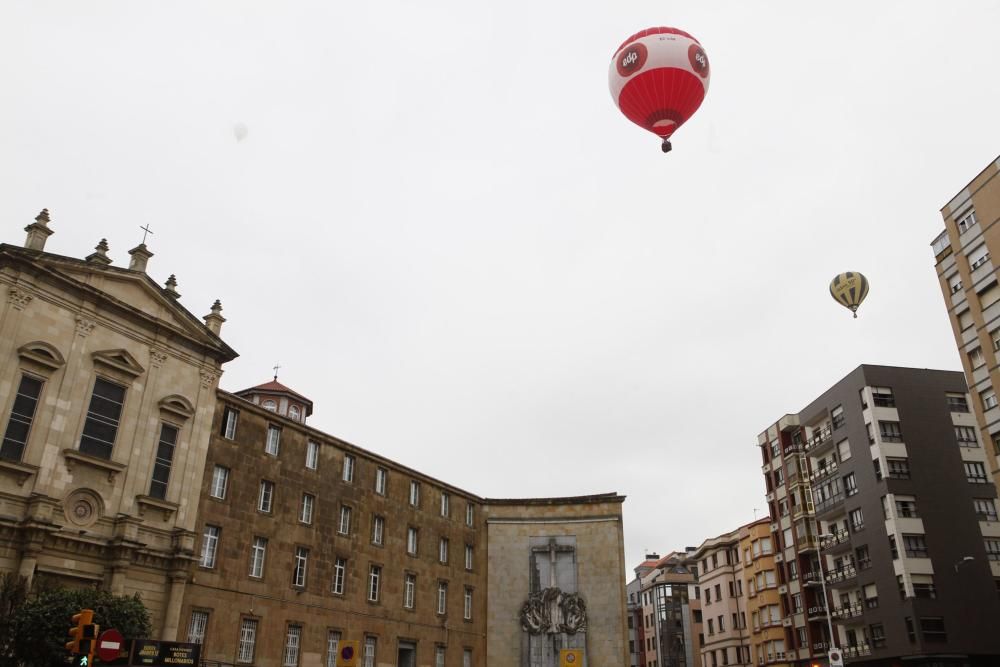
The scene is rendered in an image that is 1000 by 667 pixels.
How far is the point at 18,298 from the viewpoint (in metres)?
29.0

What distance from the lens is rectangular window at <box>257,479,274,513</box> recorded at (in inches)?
1478

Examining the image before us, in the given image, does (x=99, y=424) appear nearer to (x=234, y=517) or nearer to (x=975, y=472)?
(x=234, y=517)

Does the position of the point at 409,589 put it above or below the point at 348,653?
above

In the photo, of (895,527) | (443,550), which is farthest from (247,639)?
(895,527)

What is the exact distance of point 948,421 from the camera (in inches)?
2203

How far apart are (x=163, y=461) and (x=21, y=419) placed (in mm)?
6257

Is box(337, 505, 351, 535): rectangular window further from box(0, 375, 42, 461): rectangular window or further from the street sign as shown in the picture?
the street sign

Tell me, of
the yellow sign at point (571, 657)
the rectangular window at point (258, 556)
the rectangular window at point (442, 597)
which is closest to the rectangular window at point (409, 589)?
the rectangular window at point (442, 597)

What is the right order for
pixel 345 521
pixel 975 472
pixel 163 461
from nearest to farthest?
pixel 163 461
pixel 345 521
pixel 975 472

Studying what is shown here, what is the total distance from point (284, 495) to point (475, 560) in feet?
55.9

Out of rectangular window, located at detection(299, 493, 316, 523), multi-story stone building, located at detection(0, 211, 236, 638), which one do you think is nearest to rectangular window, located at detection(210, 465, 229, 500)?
multi-story stone building, located at detection(0, 211, 236, 638)

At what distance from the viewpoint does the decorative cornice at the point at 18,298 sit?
2884 cm

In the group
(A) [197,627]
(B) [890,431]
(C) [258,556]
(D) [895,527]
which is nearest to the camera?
(A) [197,627]

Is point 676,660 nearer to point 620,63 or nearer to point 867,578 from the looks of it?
point 867,578
